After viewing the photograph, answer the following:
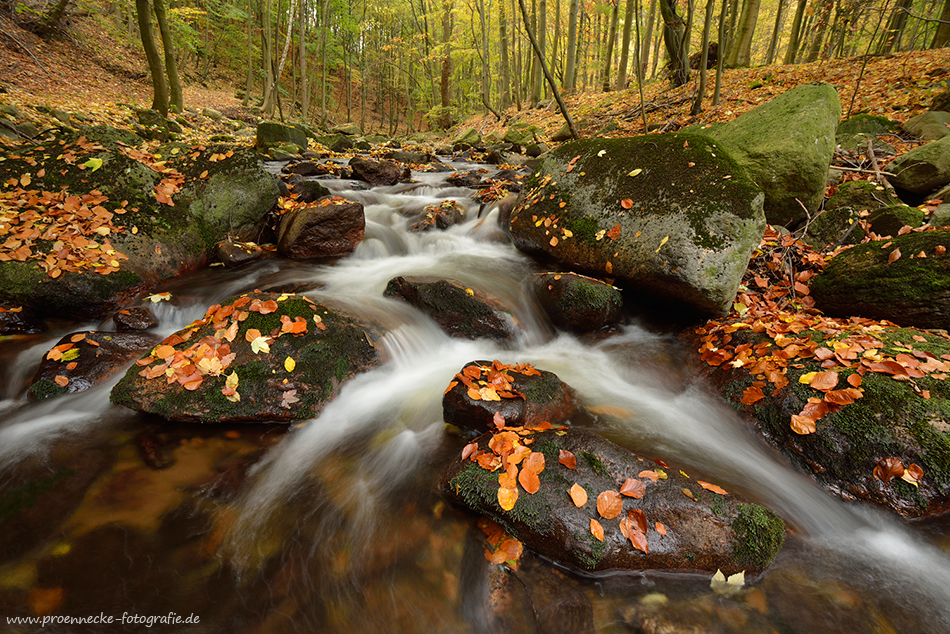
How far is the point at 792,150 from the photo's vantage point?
5.42 metres

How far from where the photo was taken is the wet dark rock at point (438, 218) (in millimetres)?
7891

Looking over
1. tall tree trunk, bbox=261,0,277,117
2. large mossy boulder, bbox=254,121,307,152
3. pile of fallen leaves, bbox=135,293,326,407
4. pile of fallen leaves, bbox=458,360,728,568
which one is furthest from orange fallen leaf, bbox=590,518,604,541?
tall tree trunk, bbox=261,0,277,117

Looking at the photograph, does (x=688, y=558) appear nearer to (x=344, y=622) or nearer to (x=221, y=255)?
(x=344, y=622)

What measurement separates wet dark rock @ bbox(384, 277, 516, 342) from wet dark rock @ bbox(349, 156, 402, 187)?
266 inches

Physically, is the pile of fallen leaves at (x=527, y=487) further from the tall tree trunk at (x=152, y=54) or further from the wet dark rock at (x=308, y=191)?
the tall tree trunk at (x=152, y=54)

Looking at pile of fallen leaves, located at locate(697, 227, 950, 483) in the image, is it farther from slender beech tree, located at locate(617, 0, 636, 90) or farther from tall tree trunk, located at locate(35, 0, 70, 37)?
tall tree trunk, located at locate(35, 0, 70, 37)

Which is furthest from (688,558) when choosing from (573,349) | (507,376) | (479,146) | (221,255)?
(479,146)

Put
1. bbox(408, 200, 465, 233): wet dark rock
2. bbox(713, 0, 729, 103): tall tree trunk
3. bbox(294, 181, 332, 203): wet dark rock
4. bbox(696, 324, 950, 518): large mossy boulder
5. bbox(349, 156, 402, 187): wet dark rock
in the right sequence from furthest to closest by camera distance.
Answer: bbox(349, 156, 402, 187): wet dark rock < bbox(713, 0, 729, 103): tall tree trunk < bbox(408, 200, 465, 233): wet dark rock < bbox(294, 181, 332, 203): wet dark rock < bbox(696, 324, 950, 518): large mossy boulder

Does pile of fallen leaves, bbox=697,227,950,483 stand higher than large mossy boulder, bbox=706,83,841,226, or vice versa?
large mossy boulder, bbox=706,83,841,226

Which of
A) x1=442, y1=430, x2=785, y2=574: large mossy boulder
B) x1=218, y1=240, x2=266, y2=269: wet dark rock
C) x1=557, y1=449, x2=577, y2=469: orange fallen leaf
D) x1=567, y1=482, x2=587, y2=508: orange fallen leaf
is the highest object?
x1=218, y1=240, x2=266, y2=269: wet dark rock

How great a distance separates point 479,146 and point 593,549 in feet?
61.2

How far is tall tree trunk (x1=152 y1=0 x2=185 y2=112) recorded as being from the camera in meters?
12.0

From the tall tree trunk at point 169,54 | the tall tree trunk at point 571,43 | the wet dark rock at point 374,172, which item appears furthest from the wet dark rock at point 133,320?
the tall tree trunk at point 571,43

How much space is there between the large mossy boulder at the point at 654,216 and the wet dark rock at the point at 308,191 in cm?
425
